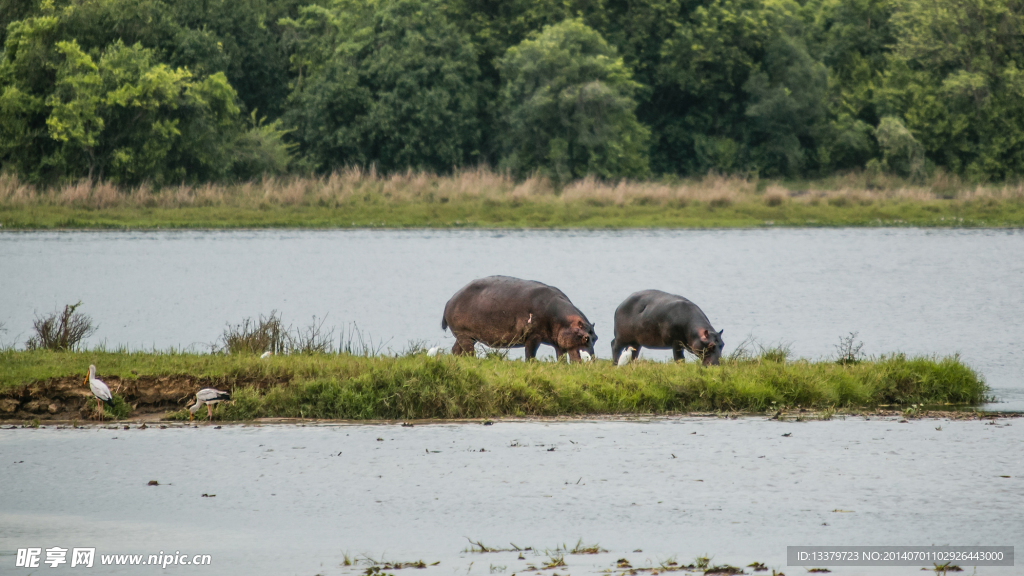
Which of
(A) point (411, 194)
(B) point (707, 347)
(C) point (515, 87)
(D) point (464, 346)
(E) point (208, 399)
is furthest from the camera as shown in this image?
(C) point (515, 87)

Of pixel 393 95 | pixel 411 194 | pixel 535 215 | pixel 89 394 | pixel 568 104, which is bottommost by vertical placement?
pixel 535 215

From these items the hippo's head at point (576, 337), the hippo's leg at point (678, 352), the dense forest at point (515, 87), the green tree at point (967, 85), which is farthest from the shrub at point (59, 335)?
the green tree at point (967, 85)

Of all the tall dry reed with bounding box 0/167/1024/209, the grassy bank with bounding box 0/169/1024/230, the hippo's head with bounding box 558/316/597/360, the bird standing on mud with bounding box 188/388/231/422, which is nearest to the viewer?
the bird standing on mud with bounding box 188/388/231/422

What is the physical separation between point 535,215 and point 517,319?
1202 inches

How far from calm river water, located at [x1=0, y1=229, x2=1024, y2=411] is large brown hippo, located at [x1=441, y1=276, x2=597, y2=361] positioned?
201 centimetres

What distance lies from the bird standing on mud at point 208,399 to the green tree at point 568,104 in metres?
44.2

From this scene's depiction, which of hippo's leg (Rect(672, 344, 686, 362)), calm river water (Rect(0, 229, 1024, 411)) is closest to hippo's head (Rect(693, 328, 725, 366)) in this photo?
hippo's leg (Rect(672, 344, 686, 362))

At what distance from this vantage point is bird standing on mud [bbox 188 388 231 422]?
11.6 meters

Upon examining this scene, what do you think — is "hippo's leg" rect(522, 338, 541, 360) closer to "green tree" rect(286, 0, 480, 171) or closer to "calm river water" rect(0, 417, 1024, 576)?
"calm river water" rect(0, 417, 1024, 576)

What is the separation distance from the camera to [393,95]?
56094 millimetres

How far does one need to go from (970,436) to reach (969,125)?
52.6 metres

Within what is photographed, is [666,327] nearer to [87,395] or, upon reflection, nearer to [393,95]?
[87,395]

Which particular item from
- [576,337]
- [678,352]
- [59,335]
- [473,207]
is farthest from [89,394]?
[473,207]

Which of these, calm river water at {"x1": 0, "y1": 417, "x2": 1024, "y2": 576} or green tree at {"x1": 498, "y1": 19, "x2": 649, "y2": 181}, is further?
green tree at {"x1": 498, "y1": 19, "x2": 649, "y2": 181}
